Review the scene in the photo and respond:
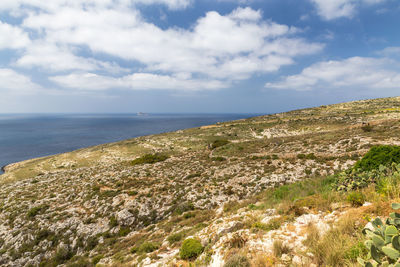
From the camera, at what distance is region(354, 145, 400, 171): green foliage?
9.99 metres

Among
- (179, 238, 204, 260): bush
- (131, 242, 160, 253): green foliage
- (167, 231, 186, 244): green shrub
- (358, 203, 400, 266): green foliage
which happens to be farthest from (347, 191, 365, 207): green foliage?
(131, 242, 160, 253): green foliage

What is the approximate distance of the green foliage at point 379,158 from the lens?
999cm

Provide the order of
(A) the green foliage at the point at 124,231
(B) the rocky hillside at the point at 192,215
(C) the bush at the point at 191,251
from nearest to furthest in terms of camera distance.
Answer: (B) the rocky hillside at the point at 192,215, (C) the bush at the point at 191,251, (A) the green foliage at the point at 124,231

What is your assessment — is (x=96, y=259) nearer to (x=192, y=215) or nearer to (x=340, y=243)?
(x=192, y=215)

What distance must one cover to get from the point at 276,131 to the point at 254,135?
809cm

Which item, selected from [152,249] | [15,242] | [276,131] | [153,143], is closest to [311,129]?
[276,131]

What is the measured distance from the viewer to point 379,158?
407 inches

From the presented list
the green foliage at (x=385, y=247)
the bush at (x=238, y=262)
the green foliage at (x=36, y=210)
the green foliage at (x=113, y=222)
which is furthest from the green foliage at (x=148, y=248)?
the green foliage at (x=36, y=210)

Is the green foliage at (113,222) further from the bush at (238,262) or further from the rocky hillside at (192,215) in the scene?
the bush at (238,262)

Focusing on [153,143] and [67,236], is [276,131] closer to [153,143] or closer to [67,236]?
[153,143]

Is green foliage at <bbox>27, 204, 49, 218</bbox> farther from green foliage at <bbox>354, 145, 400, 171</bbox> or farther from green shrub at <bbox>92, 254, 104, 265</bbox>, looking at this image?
green foliage at <bbox>354, 145, 400, 171</bbox>

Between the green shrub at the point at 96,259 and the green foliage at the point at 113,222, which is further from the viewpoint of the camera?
the green foliage at the point at 113,222

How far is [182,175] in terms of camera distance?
21688 millimetres

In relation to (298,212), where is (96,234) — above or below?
below
